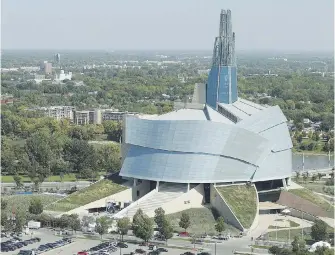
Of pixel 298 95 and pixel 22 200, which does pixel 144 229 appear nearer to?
pixel 22 200

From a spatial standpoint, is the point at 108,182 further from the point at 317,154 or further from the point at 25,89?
the point at 25,89

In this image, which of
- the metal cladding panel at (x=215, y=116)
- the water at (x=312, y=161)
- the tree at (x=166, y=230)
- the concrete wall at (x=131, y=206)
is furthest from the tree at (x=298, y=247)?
the water at (x=312, y=161)

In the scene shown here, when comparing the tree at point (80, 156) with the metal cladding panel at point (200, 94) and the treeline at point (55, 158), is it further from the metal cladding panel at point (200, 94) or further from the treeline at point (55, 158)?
the metal cladding panel at point (200, 94)

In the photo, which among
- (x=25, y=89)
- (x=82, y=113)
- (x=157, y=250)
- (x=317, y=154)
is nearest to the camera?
(x=157, y=250)

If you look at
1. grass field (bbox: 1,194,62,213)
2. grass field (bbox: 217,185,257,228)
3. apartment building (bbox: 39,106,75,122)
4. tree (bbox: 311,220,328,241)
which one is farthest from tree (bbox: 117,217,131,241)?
apartment building (bbox: 39,106,75,122)

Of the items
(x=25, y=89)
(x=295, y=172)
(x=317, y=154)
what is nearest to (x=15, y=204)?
(x=295, y=172)
